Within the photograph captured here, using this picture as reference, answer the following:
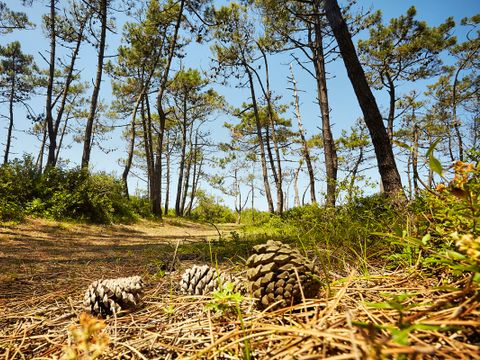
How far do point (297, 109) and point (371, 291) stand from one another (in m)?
15.0

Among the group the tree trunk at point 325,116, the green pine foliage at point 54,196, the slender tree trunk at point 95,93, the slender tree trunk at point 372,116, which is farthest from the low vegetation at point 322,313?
the slender tree trunk at point 95,93

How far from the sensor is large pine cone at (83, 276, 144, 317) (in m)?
1.19

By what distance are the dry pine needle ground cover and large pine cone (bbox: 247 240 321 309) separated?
2.0 inches

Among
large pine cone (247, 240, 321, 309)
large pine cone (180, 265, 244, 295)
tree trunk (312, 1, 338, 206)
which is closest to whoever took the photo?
large pine cone (247, 240, 321, 309)

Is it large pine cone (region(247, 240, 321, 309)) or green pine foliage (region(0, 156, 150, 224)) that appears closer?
large pine cone (region(247, 240, 321, 309))

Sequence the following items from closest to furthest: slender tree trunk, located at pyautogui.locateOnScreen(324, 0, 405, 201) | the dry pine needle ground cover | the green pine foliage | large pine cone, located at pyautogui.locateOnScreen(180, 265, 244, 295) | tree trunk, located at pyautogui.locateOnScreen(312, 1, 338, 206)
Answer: the dry pine needle ground cover, large pine cone, located at pyautogui.locateOnScreen(180, 265, 244, 295), slender tree trunk, located at pyautogui.locateOnScreen(324, 0, 405, 201), the green pine foliage, tree trunk, located at pyautogui.locateOnScreen(312, 1, 338, 206)

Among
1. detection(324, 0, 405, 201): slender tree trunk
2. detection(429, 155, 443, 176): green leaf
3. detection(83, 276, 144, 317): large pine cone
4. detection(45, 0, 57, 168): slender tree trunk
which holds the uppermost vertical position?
detection(45, 0, 57, 168): slender tree trunk

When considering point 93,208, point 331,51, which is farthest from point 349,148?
point 93,208

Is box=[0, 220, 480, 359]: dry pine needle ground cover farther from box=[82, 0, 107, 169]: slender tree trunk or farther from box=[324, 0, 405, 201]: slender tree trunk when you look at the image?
box=[82, 0, 107, 169]: slender tree trunk

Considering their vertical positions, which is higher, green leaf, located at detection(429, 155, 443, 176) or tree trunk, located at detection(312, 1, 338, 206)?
tree trunk, located at detection(312, 1, 338, 206)

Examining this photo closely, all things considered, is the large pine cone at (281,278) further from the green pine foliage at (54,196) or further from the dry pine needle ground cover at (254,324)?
the green pine foliage at (54,196)

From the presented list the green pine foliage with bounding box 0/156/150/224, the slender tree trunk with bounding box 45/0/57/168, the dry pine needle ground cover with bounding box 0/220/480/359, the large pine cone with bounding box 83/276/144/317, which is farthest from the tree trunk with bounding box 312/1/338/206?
the slender tree trunk with bounding box 45/0/57/168

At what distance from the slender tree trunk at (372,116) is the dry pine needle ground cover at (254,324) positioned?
2.40 metres

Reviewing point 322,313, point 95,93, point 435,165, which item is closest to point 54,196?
point 95,93
